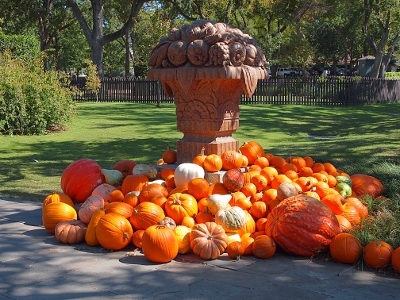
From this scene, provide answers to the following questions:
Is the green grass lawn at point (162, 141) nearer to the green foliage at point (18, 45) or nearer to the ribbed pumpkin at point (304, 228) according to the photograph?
the ribbed pumpkin at point (304, 228)

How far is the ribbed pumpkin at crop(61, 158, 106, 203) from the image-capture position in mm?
6973

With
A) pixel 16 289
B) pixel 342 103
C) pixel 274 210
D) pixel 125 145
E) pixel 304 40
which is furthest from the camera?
pixel 304 40

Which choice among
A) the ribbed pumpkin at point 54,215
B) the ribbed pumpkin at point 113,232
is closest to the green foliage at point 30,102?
the ribbed pumpkin at point 54,215

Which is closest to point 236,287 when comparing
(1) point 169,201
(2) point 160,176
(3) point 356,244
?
(3) point 356,244

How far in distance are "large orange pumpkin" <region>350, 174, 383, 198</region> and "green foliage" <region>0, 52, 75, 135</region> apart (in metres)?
11.3

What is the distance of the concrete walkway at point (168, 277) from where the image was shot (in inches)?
171

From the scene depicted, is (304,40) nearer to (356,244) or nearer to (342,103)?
(342,103)

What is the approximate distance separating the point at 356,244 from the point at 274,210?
0.96 m

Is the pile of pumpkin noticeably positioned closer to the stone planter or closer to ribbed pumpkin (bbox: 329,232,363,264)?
ribbed pumpkin (bbox: 329,232,363,264)

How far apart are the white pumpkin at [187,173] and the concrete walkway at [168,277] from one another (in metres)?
1.29

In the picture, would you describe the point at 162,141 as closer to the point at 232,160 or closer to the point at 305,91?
the point at 232,160

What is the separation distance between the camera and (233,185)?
6.25 meters

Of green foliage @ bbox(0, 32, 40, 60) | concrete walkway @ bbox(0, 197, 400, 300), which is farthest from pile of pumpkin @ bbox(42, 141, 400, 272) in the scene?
green foliage @ bbox(0, 32, 40, 60)

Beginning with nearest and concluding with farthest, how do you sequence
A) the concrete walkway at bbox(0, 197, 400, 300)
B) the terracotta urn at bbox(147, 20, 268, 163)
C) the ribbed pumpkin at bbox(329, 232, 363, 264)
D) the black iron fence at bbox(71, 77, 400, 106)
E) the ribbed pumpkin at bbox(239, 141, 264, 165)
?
the concrete walkway at bbox(0, 197, 400, 300)
the ribbed pumpkin at bbox(329, 232, 363, 264)
the terracotta urn at bbox(147, 20, 268, 163)
the ribbed pumpkin at bbox(239, 141, 264, 165)
the black iron fence at bbox(71, 77, 400, 106)
